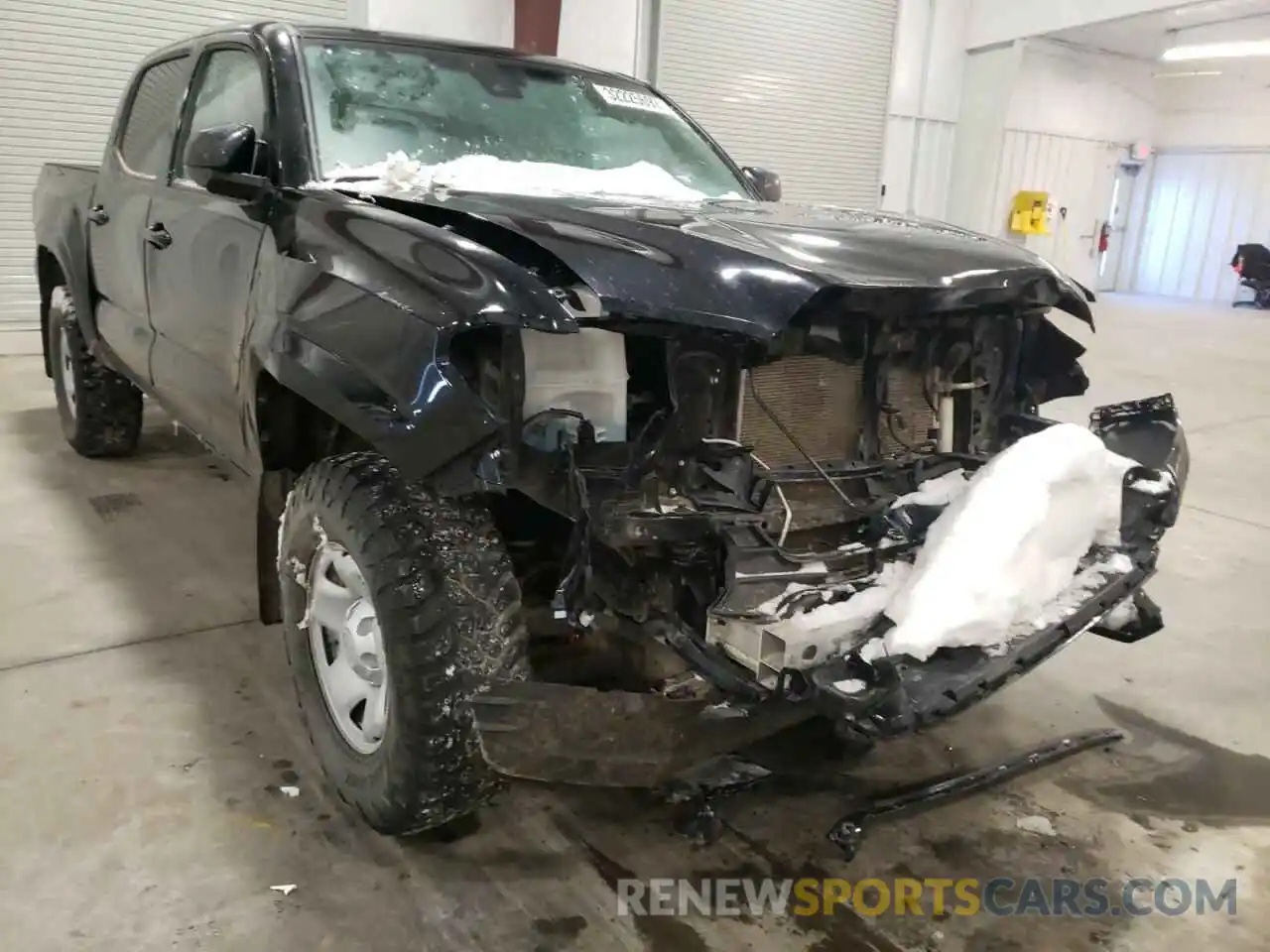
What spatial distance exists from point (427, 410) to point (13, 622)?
2.09 metres

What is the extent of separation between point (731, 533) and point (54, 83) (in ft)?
25.0

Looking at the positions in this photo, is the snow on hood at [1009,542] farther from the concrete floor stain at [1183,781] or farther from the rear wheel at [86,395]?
the rear wheel at [86,395]

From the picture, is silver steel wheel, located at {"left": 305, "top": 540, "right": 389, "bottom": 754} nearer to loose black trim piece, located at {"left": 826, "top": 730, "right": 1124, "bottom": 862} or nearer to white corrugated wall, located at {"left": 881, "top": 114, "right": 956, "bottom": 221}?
loose black trim piece, located at {"left": 826, "top": 730, "right": 1124, "bottom": 862}

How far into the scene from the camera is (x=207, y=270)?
2.78 metres

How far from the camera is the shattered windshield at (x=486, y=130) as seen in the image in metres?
2.62

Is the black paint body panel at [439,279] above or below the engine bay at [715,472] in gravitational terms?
above

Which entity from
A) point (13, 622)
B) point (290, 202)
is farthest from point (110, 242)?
point (290, 202)

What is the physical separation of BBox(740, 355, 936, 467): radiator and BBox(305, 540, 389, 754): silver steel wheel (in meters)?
0.87

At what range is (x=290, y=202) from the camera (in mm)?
2398

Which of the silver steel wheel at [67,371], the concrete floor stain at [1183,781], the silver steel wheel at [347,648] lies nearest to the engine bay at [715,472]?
the silver steel wheel at [347,648]

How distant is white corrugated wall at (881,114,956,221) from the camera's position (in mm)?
12586

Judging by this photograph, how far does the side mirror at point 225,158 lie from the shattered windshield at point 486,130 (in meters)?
0.17

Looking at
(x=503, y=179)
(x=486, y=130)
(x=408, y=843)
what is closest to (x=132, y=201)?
(x=486, y=130)

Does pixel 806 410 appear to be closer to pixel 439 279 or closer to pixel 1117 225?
pixel 439 279
